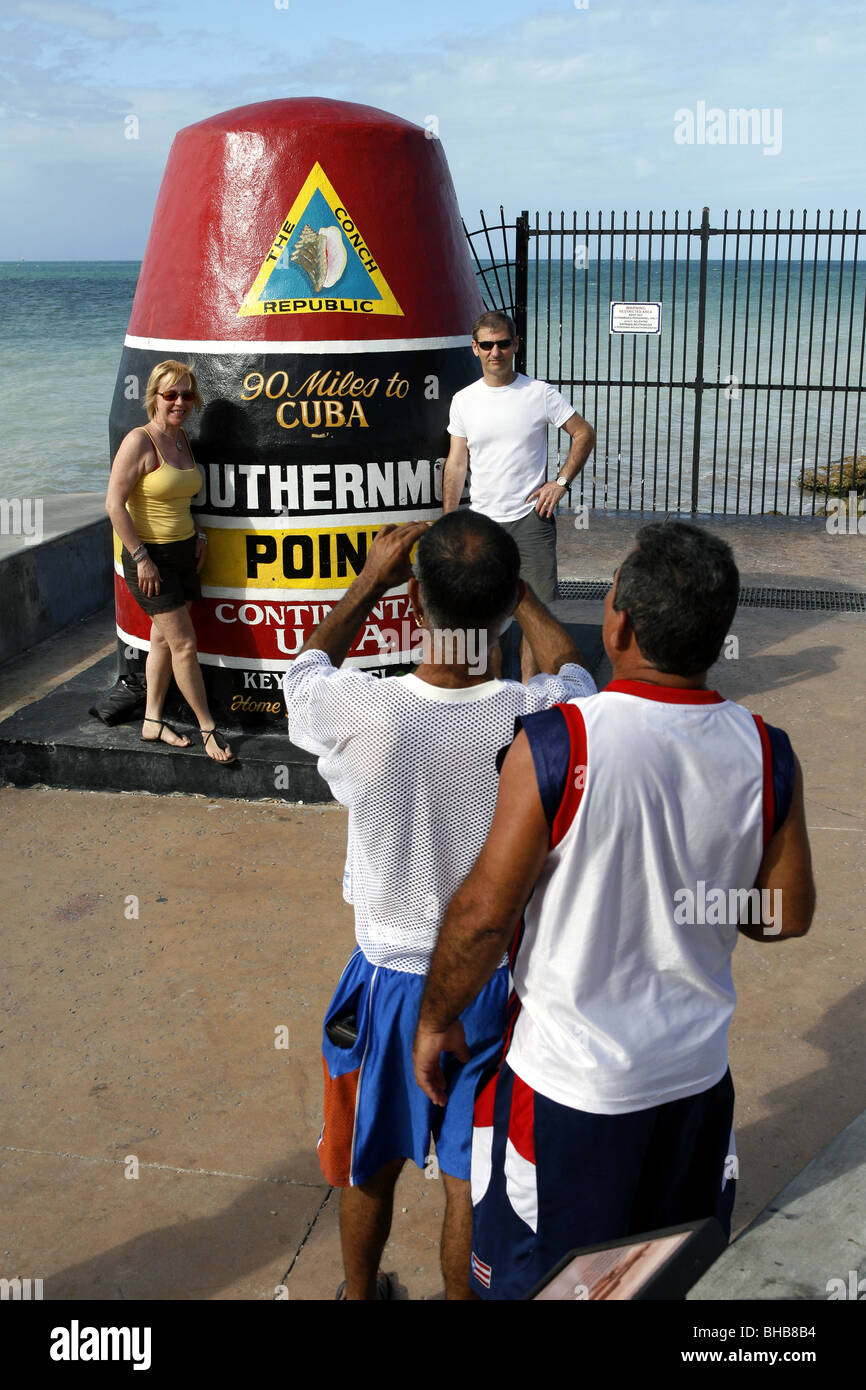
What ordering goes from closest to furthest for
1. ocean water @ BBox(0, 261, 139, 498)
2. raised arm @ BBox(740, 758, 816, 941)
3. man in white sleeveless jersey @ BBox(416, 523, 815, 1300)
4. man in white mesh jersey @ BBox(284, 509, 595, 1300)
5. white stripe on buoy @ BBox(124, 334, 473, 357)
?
1. man in white sleeveless jersey @ BBox(416, 523, 815, 1300)
2. raised arm @ BBox(740, 758, 816, 941)
3. man in white mesh jersey @ BBox(284, 509, 595, 1300)
4. white stripe on buoy @ BBox(124, 334, 473, 357)
5. ocean water @ BBox(0, 261, 139, 498)

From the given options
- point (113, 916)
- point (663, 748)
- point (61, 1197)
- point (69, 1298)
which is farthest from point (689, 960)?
point (113, 916)

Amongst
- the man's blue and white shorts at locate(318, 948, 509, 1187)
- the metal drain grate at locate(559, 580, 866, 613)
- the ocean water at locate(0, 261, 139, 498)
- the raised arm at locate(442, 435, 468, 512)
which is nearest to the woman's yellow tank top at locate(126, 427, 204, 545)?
the raised arm at locate(442, 435, 468, 512)

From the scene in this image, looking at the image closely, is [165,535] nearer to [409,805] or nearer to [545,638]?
[545,638]

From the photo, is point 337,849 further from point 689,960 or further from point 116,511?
point 689,960

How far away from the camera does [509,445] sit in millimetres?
6336

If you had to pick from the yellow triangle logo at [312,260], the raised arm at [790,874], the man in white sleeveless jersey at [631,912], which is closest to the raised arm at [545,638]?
the man in white sleeveless jersey at [631,912]

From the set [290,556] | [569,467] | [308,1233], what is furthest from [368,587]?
[569,467]

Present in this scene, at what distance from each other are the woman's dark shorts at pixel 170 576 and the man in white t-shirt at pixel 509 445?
137cm

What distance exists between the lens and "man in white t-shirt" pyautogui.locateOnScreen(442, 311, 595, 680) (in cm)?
627

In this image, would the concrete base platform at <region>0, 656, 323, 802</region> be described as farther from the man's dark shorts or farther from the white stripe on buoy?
the white stripe on buoy

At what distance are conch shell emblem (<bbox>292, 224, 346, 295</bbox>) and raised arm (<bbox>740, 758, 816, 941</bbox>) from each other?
4.56m

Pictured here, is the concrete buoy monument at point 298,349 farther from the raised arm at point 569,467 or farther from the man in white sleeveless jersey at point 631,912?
the man in white sleeveless jersey at point 631,912

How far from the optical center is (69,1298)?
309 cm
